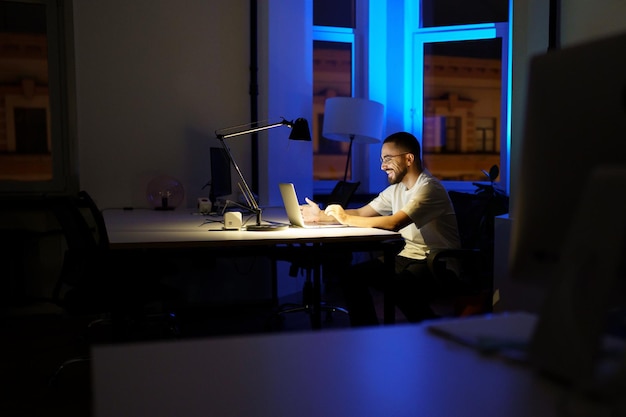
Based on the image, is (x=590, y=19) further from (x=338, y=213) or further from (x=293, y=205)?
(x=293, y=205)

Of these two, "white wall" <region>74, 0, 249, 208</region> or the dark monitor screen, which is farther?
"white wall" <region>74, 0, 249, 208</region>

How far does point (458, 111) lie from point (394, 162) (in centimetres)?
262

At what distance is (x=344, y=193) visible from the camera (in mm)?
4332

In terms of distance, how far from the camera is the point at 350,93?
588cm

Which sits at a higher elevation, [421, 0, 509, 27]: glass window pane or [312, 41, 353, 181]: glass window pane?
[421, 0, 509, 27]: glass window pane

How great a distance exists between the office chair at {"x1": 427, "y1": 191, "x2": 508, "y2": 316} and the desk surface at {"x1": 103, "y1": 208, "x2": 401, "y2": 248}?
344 millimetres

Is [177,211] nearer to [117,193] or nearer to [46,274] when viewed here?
[117,193]

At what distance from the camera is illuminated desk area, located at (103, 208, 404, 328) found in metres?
2.82

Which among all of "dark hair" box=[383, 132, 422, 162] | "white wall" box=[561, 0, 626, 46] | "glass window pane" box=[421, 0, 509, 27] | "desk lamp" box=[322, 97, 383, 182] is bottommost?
"dark hair" box=[383, 132, 422, 162]

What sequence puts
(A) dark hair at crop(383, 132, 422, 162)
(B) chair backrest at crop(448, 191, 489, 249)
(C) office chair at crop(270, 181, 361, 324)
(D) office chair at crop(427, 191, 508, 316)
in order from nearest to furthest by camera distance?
1. (D) office chair at crop(427, 191, 508, 316)
2. (A) dark hair at crop(383, 132, 422, 162)
3. (C) office chair at crop(270, 181, 361, 324)
4. (B) chair backrest at crop(448, 191, 489, 249)

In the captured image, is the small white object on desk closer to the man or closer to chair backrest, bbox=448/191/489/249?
the man

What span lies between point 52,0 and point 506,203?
377 cm

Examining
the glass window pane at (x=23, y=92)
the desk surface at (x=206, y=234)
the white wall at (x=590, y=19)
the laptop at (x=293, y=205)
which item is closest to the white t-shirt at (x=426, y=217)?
the desk surface at (x=206, y=234)

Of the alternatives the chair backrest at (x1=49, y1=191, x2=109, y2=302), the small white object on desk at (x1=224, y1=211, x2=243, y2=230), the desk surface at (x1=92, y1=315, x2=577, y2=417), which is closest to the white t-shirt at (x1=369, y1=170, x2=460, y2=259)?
the small white object on desk at (x1=224, y1=211, x2=243, y2=230)
